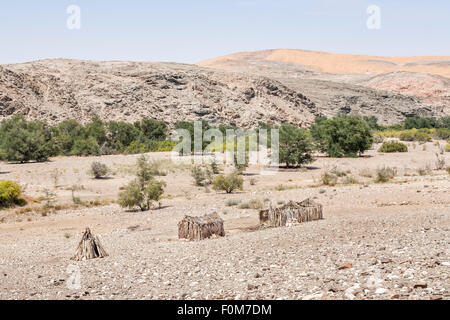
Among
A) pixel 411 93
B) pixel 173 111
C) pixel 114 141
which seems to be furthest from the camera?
pixel 411 93

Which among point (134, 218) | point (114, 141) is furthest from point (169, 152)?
point (134, 218)

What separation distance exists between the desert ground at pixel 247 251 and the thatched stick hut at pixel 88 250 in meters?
0.43

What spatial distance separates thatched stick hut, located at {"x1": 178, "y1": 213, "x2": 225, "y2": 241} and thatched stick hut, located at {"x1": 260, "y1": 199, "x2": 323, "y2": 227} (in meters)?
1.56

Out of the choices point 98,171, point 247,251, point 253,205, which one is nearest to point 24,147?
point 98,171

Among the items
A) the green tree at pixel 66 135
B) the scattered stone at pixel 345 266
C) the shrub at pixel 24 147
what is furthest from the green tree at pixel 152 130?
the scattered stone at pixel 345 266

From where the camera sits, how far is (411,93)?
93812 millimetres

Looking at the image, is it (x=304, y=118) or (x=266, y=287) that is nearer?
(x=266, y=287)

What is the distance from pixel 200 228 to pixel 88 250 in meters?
2.81

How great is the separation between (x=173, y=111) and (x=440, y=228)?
55256 millimetres

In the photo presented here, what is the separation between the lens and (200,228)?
12.3 metres

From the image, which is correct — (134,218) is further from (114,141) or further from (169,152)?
(114,141)

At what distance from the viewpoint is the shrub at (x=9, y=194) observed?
70.0 feet

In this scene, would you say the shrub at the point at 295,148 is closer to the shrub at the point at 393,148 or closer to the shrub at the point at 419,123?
the shrub at the point at 393,148
